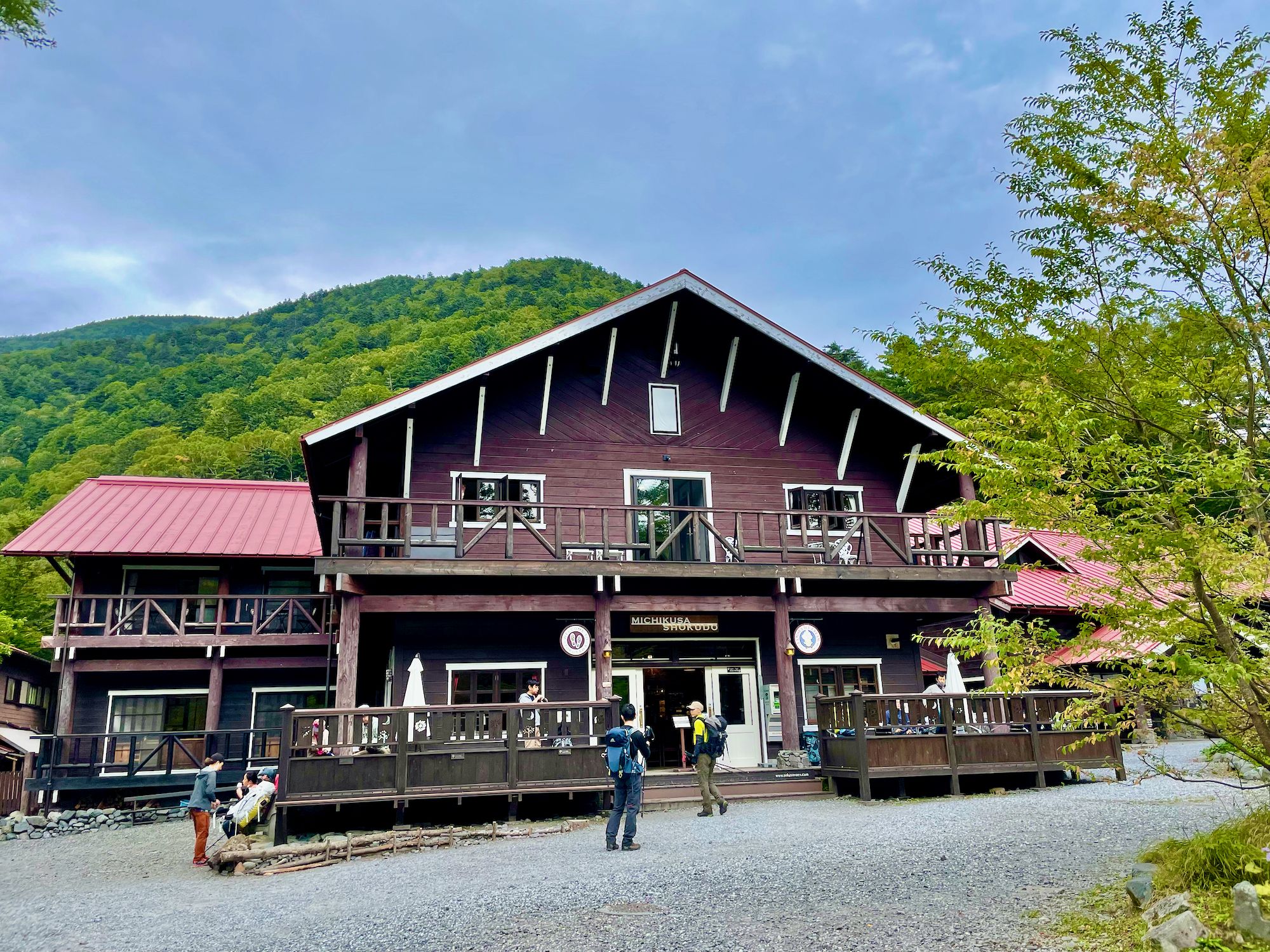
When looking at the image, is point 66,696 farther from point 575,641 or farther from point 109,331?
point 109,331

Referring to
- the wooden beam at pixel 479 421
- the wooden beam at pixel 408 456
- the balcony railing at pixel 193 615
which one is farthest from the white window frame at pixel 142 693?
the wooden beam at pixel 479 421

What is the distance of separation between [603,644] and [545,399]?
5238mm

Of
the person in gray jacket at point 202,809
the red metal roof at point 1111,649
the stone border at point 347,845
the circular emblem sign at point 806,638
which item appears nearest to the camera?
the red metal roof at point 1111,649

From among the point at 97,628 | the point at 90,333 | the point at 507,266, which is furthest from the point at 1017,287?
the point at 90,333

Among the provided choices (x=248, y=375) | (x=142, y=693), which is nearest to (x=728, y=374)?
(x=142, y=693)

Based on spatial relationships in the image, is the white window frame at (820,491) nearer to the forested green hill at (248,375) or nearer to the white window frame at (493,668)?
the white window frame at (493,668)

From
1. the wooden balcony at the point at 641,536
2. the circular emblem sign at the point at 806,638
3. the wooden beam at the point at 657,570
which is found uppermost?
the wooden balcony at the point at 641,536

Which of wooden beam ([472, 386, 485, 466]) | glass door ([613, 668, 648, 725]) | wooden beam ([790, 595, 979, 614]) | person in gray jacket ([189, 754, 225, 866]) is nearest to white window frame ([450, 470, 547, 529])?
wooden beam ([472, 386, 485, 466])

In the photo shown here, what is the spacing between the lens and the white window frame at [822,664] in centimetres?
1886

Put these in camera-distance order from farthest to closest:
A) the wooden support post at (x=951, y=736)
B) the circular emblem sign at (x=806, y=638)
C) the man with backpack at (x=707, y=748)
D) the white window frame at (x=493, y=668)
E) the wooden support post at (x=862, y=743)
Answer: the white window frame at (x=493, y=668) → the circular emblem sign at (x=806, y=638) → the wooden support post at (x=951, y=736) → the wooden support post at (x=862, y=743) → the man with backpack at (x=707, y=748)

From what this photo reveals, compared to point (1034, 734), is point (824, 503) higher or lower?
higher

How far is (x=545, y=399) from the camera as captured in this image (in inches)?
725

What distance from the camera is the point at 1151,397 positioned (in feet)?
29.5

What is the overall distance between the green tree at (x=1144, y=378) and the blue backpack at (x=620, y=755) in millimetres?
4314
